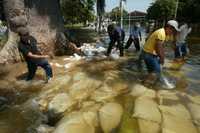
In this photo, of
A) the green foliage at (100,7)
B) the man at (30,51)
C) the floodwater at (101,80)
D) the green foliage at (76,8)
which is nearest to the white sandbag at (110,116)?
the floodwater at (101,80)

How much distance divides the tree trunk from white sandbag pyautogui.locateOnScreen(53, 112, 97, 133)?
649cm

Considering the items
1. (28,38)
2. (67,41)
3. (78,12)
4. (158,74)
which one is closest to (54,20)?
(67,41)

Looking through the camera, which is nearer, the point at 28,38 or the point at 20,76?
the point at 28,38

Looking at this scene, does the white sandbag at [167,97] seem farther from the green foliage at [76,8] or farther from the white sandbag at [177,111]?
the green foliage at [76,8]

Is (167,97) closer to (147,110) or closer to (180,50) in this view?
(147,110)

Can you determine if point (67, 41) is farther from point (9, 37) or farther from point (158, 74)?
point (158, 74)

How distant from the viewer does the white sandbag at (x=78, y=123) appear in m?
5.44

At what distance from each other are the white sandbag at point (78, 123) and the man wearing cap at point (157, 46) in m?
2.44

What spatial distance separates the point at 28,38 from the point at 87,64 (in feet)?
12.2

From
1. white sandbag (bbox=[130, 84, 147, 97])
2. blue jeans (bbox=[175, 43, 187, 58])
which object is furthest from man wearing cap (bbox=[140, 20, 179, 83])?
blue jeans (bbox=[175, 43, 187, 58])

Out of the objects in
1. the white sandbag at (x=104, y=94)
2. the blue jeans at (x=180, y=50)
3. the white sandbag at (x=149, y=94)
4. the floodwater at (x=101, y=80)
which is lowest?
the floodwater at (x=101, y=80)

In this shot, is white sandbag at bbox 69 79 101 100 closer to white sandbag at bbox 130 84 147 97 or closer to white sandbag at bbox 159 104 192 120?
white sandbag at bbox 130 84 147 97

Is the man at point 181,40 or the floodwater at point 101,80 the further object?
the man at point 181,40

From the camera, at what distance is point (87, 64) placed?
38.3ft
